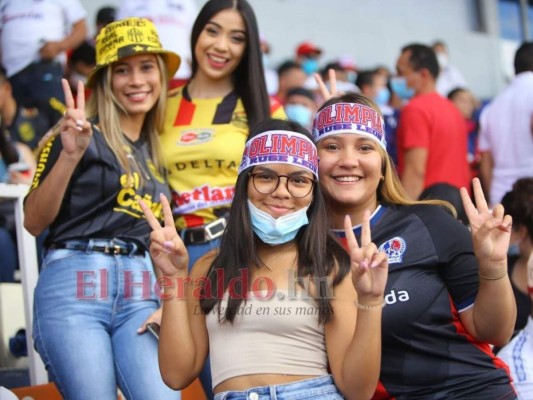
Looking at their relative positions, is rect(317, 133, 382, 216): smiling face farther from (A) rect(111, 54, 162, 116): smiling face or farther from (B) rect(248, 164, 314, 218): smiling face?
(A) rect(111, 54, 162, 116): smiling face

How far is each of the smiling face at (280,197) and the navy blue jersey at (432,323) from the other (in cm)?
43

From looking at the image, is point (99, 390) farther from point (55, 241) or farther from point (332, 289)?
point (332, 289)

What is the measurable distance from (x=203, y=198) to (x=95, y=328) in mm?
924

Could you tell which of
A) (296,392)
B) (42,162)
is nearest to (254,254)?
(296,392)

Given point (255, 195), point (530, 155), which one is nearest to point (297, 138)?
point (255, 195)

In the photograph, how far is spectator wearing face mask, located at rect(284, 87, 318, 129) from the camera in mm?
8008

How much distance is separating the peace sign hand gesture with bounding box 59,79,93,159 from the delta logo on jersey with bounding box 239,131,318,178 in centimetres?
72

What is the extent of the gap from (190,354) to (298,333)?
0.42 metres

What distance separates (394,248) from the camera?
365 centimetres

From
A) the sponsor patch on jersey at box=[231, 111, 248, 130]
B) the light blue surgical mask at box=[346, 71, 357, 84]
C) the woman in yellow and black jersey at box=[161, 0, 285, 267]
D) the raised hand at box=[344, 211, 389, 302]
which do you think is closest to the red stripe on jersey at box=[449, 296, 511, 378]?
the raised hand at box=[344, 211, 389, 302]

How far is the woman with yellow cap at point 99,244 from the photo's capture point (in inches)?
148

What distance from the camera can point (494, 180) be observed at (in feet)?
22.6

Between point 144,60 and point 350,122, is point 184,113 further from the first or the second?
point 350,122

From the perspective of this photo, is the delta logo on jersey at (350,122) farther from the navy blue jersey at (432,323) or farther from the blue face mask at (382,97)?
the blue face mask at (382,97)
